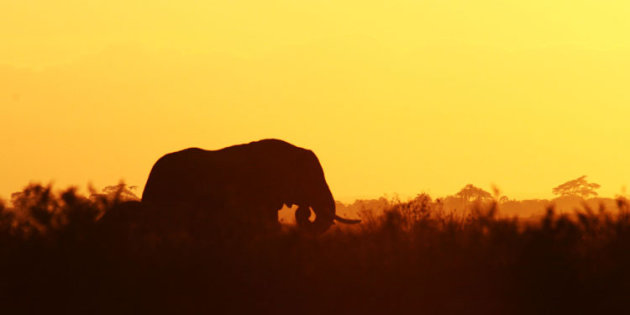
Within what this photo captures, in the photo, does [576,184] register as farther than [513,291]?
Yes

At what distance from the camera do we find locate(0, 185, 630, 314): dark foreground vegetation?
34.9 feet

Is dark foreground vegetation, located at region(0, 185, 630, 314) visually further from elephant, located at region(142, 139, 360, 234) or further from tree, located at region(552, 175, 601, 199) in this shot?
tree, located at region(552, 175, 601, 199)

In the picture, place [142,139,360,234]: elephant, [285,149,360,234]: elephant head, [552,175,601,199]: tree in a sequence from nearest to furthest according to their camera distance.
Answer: [142,139,360,234]: elephant, [285,149,360,234]: elephant head, [552,175,601,199]: tree

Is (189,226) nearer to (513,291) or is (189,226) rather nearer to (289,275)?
(289,275)

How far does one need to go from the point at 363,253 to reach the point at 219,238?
5.04 feet

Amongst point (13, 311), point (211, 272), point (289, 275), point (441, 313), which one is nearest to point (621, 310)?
point (441, 313)

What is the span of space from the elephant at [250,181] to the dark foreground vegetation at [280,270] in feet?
14.7

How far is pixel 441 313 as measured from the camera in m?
11.2

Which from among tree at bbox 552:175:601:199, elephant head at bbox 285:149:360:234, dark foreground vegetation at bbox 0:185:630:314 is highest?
tree at bbox 552:175:601:199

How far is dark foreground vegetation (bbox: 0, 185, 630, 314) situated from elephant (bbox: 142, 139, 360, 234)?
4.48m

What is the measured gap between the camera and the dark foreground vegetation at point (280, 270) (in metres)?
10.6

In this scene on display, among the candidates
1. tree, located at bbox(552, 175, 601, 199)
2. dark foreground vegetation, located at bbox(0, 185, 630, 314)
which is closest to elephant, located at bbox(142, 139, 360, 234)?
dark foreground vegetation, located at bbox(0, 185, 630, 314)

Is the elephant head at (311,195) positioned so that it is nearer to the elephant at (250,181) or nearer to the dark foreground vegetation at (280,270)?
the elephant at (250,181)

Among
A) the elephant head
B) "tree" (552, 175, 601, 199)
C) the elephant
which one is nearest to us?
the elephant
